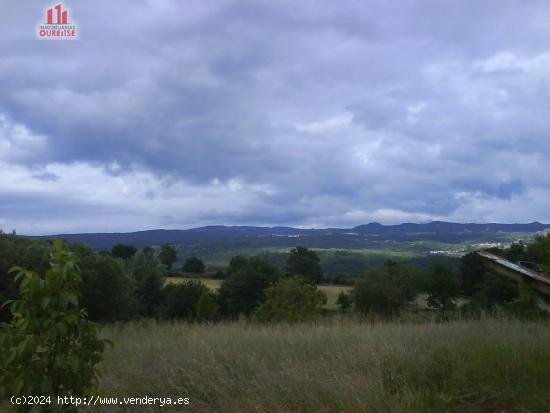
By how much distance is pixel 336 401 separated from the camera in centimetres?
547

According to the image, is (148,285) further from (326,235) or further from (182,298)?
(326,235)

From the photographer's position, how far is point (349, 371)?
620cm

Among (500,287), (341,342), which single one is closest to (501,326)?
(341,342)

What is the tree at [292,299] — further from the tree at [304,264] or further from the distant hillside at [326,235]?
the distant hillside at [326,235]

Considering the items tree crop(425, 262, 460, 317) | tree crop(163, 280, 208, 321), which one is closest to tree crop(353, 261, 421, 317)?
tree crop(425, 262, 460, 317)

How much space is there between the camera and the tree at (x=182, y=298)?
4444 cm

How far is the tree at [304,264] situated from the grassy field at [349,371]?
53586mm

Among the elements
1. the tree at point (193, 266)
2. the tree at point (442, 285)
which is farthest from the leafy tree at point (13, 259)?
the tree at point (193, 266)

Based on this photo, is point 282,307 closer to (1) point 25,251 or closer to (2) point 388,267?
(1) point 25,251

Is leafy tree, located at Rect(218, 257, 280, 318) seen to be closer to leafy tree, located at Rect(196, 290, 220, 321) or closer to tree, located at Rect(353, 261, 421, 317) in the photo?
leafy tree, located at Rect(196, 290, 220, 321)

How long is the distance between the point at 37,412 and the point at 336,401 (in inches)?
112

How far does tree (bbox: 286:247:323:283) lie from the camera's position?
63.1 m

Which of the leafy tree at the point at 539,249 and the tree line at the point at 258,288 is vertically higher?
the leafy tree at the point at 539,249

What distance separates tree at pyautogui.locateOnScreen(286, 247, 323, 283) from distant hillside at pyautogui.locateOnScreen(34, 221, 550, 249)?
4961 centimetres
